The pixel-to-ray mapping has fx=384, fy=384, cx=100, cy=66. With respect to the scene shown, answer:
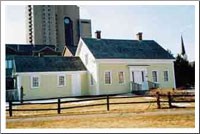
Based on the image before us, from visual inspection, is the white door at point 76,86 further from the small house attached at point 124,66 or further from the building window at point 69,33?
the building window at point 69,33

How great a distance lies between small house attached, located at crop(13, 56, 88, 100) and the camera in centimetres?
1961

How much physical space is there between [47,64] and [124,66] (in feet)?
13.7

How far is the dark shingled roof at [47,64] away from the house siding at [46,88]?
379 millimetres

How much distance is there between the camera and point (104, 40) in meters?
22.2

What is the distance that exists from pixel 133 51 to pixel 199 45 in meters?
11.1

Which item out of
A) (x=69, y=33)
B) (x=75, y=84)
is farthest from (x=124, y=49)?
(x=69, y=33)

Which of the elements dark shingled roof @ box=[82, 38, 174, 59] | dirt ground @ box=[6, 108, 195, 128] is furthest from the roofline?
dirt ground @ box=[6, 108, 195, 128]

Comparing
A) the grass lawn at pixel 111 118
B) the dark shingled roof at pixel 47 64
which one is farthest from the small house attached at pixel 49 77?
the grass lawn at pixel 111 118

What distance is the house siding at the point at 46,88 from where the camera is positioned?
1953 cm

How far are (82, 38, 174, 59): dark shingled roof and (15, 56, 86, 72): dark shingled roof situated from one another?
134 centimetres

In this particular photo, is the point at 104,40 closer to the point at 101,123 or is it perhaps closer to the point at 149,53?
the point at 149,53

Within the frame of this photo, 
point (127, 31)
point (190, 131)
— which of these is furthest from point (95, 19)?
point (190, 131)

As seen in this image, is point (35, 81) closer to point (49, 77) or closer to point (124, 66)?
point (49, 77)

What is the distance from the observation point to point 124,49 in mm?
21406
